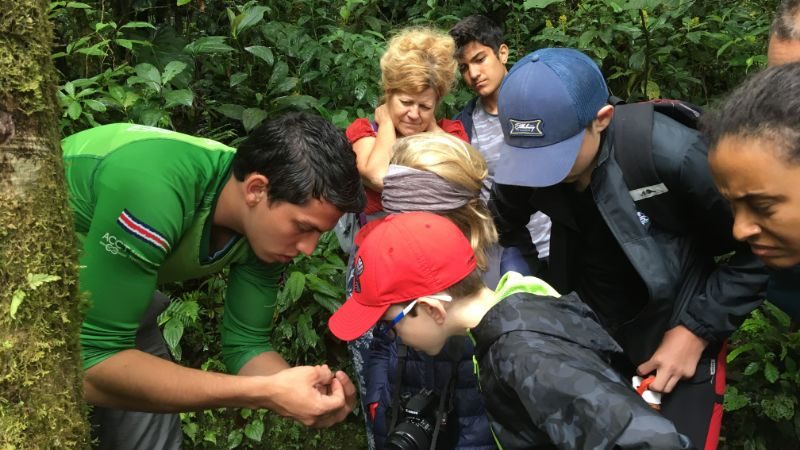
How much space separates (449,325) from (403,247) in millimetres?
301

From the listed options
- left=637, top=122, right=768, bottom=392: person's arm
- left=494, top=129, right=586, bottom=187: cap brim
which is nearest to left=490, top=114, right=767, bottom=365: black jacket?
left=637, top=122, right=768, bottom=392: person's arm

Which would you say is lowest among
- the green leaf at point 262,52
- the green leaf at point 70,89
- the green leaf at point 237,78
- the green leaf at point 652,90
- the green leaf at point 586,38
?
the green leaf at point 652,90

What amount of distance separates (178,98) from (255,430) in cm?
220

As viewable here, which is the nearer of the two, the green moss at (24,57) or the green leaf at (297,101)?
the green moss at (24,57)

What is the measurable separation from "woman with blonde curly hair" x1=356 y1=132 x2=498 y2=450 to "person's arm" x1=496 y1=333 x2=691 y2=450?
71 cm

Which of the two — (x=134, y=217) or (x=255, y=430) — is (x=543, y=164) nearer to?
(x=134, y=217)

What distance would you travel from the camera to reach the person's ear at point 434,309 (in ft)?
Answer: 7.22

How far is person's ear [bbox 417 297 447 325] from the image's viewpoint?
220 cm

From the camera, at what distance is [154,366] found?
2371 millimetres

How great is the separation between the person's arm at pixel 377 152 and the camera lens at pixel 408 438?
1390mm

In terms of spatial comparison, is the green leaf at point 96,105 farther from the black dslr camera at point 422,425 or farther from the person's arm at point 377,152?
the black dslr camera at point 422,425

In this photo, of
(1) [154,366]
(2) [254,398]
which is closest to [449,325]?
(2) [254,398]

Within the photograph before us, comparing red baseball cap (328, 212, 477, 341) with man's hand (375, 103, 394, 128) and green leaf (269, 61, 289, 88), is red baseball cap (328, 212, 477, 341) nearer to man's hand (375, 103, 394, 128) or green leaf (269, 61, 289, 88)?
man's hand (375, 103, 394, 128)

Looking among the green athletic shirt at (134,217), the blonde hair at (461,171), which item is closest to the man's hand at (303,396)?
the green athletic shirt at (134,217)
